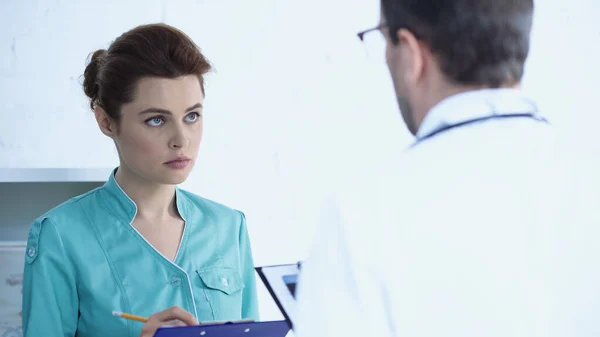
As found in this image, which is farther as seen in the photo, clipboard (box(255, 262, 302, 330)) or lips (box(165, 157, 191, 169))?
lips (box(165, 157, 191, 169))

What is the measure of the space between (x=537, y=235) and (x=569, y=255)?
2.3 inches

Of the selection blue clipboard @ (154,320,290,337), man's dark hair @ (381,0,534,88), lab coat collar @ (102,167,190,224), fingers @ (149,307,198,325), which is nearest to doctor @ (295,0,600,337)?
man's dark hair @ (381,0,534,88)

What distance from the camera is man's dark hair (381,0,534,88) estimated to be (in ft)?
2.36

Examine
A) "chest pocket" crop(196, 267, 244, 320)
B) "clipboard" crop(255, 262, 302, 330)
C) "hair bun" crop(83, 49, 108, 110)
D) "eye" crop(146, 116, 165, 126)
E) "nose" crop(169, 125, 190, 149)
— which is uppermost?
"hair bun" crop(83, 49, 108, 110)

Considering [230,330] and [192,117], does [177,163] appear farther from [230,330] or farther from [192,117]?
[230,330]

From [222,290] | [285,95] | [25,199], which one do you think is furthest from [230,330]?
[285,95]

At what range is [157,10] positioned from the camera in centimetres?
225

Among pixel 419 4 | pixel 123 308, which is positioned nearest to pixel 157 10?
pixel 123 308

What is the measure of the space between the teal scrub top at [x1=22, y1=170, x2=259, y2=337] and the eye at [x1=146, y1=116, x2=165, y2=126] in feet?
0.53

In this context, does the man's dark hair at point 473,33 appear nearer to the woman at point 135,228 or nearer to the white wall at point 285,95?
the woman at point 135,228

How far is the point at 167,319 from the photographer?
123 cm

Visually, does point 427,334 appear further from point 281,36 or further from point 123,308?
point 281,36

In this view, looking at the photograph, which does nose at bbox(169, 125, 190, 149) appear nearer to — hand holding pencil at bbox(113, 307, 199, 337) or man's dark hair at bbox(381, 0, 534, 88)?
hand holding pencil at bbox(113, 307, 199, 337)

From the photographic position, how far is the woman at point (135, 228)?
4.42ft
